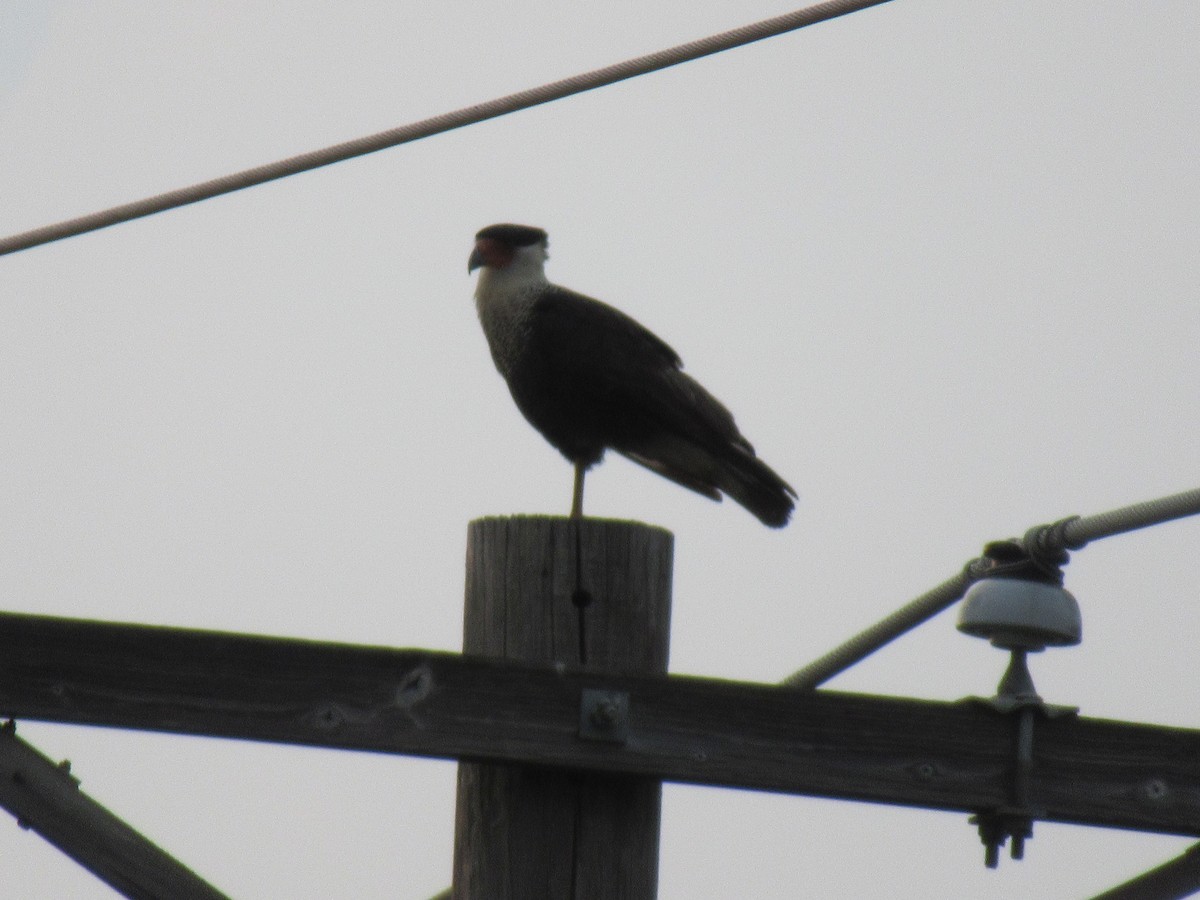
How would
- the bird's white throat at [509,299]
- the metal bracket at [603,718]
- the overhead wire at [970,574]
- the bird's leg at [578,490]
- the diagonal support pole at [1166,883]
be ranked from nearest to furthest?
1. the metal bracket at [603,718]
2. the diagonal support pole at [1166,883]
3. the overhead wire at [970,574]
4. the bird's leg at [578,490]
5. the bird's white throat at [509,299]

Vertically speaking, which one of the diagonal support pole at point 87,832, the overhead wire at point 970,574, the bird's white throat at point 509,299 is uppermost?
the bird's white throat at point 509,299

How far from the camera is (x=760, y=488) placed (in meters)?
4.49

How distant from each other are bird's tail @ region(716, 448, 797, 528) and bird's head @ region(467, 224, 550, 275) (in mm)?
1427

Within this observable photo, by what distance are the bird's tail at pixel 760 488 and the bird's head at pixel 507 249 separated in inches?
56.2

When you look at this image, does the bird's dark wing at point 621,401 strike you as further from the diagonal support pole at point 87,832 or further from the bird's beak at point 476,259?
the diagonal support pole at point 87,832

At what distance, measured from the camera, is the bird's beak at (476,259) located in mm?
5617

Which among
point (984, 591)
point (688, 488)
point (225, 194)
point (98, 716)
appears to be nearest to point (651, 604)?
point (984, 591)

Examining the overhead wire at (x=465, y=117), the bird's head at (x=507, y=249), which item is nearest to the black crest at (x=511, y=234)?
the bird's head at (x=507, y=249)

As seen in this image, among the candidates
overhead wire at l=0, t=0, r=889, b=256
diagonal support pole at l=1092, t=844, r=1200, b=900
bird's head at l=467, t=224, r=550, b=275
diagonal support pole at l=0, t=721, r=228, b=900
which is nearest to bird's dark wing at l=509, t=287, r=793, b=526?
bird's head at l=467, t=224, r=550, b=275

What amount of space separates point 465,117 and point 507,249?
8.34 feet

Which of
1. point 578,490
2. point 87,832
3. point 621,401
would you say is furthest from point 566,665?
point 578,490

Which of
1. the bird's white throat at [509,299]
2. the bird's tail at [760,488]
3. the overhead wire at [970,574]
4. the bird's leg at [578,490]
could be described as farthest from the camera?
the bird's white throat at [509,299]

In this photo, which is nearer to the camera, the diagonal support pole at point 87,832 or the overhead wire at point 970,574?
the diagonal support pole at point 87,832

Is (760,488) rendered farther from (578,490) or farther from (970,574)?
(970,574)
